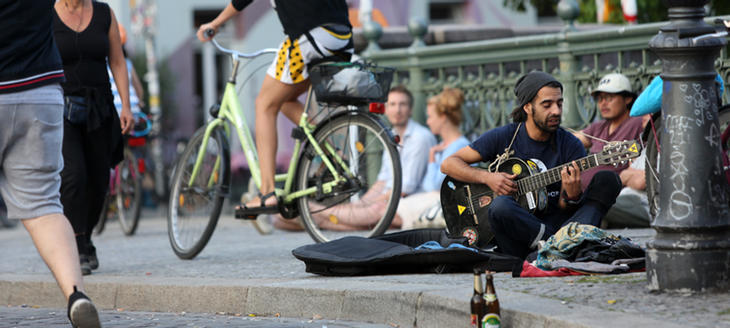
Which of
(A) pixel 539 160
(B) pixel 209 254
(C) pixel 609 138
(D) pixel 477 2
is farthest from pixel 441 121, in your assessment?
(D) pixel 477 2

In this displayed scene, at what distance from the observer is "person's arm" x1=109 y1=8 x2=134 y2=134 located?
7332mm

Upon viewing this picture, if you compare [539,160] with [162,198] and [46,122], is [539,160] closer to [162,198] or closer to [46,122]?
[46,122]

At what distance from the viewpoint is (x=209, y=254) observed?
8.27 m

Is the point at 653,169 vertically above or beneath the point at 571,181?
beneath

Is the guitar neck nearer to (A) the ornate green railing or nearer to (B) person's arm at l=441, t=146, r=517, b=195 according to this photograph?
(B) person's arm at l=441, t=146, r=517, b=195

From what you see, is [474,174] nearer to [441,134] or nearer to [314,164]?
[314,164]

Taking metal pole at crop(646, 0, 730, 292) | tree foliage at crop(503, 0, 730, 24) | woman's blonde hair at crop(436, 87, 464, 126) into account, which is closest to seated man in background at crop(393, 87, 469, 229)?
woman's blonde hair at crop(436, 87, 464, 126)

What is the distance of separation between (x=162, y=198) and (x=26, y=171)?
1196cm

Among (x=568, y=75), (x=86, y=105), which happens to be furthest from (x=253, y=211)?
(x=568, y=75)

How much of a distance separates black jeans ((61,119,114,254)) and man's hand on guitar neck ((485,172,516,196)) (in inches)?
95.1

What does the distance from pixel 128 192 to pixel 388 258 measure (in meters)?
5.91

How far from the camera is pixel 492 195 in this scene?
6.47 meters

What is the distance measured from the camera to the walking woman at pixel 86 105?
23.2 feet

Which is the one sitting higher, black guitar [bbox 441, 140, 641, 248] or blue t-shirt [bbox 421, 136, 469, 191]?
black guitar [bbox 441, 140, 641, 248]
